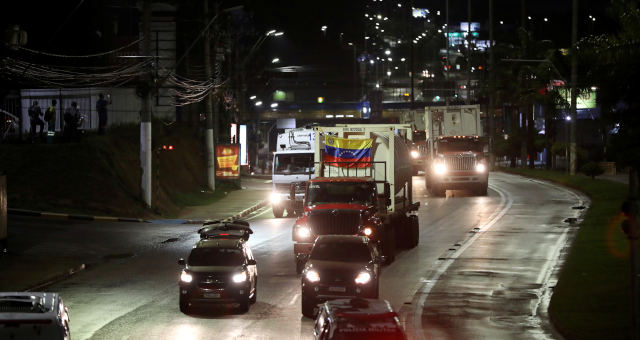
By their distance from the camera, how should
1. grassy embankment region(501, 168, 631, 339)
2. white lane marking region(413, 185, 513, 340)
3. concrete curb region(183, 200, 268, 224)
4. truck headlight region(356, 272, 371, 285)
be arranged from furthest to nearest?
concrete curb region(183, 200, 268, 224) < truck headlight region(356, 272, 371, 285) < white lane marking region(413, 185, 513, 340) < grassy embankment region(501, 168, 631, 339)

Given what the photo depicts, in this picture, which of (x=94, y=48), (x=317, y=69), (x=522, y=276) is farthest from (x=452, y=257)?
(x=317, y=69)

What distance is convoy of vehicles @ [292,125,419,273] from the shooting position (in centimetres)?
2556

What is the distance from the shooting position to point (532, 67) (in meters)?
83.1

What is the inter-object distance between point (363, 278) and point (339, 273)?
532 mm

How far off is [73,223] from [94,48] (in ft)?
92.7

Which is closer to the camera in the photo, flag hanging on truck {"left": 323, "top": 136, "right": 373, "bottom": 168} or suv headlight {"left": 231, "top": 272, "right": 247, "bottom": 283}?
suv headlight {"left": 231, "top": 272, "right": 247, "bottom": 283}

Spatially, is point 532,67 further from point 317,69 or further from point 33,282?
point 317,69

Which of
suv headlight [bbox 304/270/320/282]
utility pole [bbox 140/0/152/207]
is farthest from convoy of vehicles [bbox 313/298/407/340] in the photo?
utility pole [bbox 140/0/152/207]

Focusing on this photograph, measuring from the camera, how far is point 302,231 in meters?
25.6

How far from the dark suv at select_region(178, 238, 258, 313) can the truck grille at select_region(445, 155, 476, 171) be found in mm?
30668

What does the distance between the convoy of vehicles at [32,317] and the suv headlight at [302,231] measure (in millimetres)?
11710

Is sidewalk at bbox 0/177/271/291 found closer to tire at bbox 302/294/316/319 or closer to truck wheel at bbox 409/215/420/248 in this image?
tire at bbox 302/294/316/319

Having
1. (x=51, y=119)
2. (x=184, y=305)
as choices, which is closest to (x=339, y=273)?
(x=184, y=305)

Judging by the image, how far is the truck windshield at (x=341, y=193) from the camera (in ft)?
87.1
